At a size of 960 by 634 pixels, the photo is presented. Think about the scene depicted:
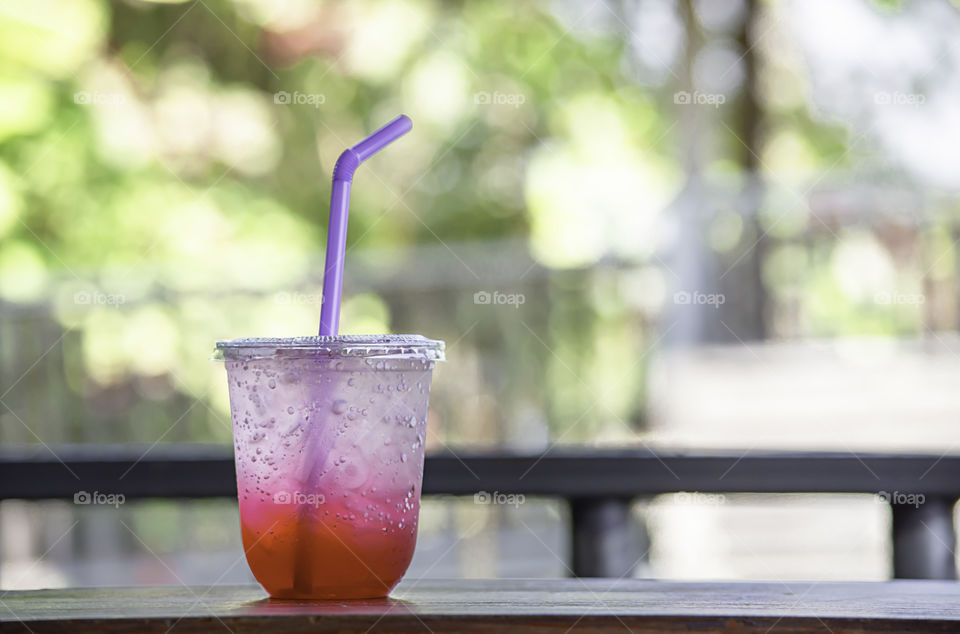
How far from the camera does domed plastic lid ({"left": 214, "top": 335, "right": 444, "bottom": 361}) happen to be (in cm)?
75

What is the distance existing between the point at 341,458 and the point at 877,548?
347cm

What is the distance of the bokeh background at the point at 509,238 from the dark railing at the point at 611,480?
1240 mm

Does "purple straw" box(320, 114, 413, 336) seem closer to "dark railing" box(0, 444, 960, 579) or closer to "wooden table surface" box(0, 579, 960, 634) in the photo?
"wooden table surface" box(0, 579, 960, 634)

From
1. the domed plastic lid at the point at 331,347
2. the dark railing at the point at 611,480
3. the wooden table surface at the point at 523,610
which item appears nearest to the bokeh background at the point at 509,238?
the dark railing at the point at 611,480

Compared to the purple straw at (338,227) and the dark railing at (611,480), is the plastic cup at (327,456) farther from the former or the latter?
the dark railing at (611,480)

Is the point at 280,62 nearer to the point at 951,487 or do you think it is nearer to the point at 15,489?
the point at 15,489

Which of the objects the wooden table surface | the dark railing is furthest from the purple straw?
the dark railing

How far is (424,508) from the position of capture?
4086 mm

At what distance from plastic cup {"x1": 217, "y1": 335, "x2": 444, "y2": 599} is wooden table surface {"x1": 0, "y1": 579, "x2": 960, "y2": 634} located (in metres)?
0.03

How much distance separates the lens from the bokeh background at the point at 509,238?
13.5 ft

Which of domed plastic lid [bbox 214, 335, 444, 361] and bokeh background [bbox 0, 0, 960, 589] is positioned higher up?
bokeh background [bbox 0, 0, 960, 589]

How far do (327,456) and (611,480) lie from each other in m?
0.81

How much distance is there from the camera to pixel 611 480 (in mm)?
1512

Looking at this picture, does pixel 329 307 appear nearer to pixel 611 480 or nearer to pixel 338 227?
pixel 338 227
